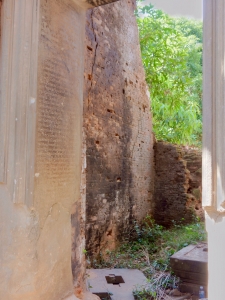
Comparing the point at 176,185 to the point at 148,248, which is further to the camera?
the point at 176,185

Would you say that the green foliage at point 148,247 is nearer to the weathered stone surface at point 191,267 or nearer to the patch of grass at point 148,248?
the patch of grass at point 148,248

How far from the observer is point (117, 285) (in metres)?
4.35

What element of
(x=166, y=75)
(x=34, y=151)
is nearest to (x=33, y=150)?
(x=34, y=151)

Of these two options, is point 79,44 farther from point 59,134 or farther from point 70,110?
point 59,134

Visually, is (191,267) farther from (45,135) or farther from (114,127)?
(45,135)

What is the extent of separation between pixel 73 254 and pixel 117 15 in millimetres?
5025

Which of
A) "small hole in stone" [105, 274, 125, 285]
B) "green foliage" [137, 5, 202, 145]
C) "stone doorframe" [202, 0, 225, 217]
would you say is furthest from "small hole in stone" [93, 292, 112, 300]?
"green foliage" [137, 5, 202, 145]

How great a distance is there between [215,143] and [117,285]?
10.9 feet

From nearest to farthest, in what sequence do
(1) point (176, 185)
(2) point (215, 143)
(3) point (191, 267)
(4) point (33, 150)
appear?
(2) point (215, 143) < (4) point (33, 150) < (3) point (191, 267) < (1) point (176, 185)

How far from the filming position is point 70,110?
2611 millimetres

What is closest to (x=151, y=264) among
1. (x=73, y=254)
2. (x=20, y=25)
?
(x=73, y=254)

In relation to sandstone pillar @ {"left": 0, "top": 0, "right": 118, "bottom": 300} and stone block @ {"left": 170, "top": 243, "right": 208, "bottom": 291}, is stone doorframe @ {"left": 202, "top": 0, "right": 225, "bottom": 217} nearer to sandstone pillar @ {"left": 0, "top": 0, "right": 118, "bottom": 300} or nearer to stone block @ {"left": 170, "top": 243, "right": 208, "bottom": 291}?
sandstone pillar @ {"left": 0, "top": 0, "right": 118, "bottom": 300}

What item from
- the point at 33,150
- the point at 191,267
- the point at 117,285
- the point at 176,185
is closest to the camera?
the point at 33,150

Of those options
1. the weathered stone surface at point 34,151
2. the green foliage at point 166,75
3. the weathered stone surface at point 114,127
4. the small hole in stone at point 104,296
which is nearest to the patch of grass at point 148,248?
the weathered stone surface at point 114,127
